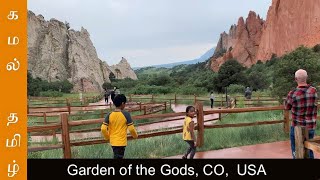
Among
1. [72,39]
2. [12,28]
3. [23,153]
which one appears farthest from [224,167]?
[72,39]

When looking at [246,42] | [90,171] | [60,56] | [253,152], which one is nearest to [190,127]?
[253,152]

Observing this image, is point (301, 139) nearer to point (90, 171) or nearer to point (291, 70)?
point (90, 171)

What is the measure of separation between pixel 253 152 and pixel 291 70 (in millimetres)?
13340

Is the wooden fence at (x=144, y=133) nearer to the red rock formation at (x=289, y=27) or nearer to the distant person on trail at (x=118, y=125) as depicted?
the distant person on trail at (x=118, y=125)

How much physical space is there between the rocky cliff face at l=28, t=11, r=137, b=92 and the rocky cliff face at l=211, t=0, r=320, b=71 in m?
38.9

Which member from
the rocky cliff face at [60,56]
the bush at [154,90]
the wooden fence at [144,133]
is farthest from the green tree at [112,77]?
the wooden fence at [144,133]

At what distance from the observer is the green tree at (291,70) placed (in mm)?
19125

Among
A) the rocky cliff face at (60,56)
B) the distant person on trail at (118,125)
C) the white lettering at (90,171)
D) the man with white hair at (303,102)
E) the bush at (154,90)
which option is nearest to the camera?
the white lettering at (90,171)

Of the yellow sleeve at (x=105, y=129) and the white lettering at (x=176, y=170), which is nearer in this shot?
the white lettering at (x=176, y=170)

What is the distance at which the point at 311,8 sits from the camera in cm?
7556

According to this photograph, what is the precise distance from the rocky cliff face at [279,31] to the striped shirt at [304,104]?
6991 cm

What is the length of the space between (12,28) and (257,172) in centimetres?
428

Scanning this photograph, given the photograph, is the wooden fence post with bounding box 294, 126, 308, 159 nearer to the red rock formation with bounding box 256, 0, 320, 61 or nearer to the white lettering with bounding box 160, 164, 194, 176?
the white lettering with bounding box 160, 164, 194, 176

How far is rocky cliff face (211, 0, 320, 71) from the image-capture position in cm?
7475
